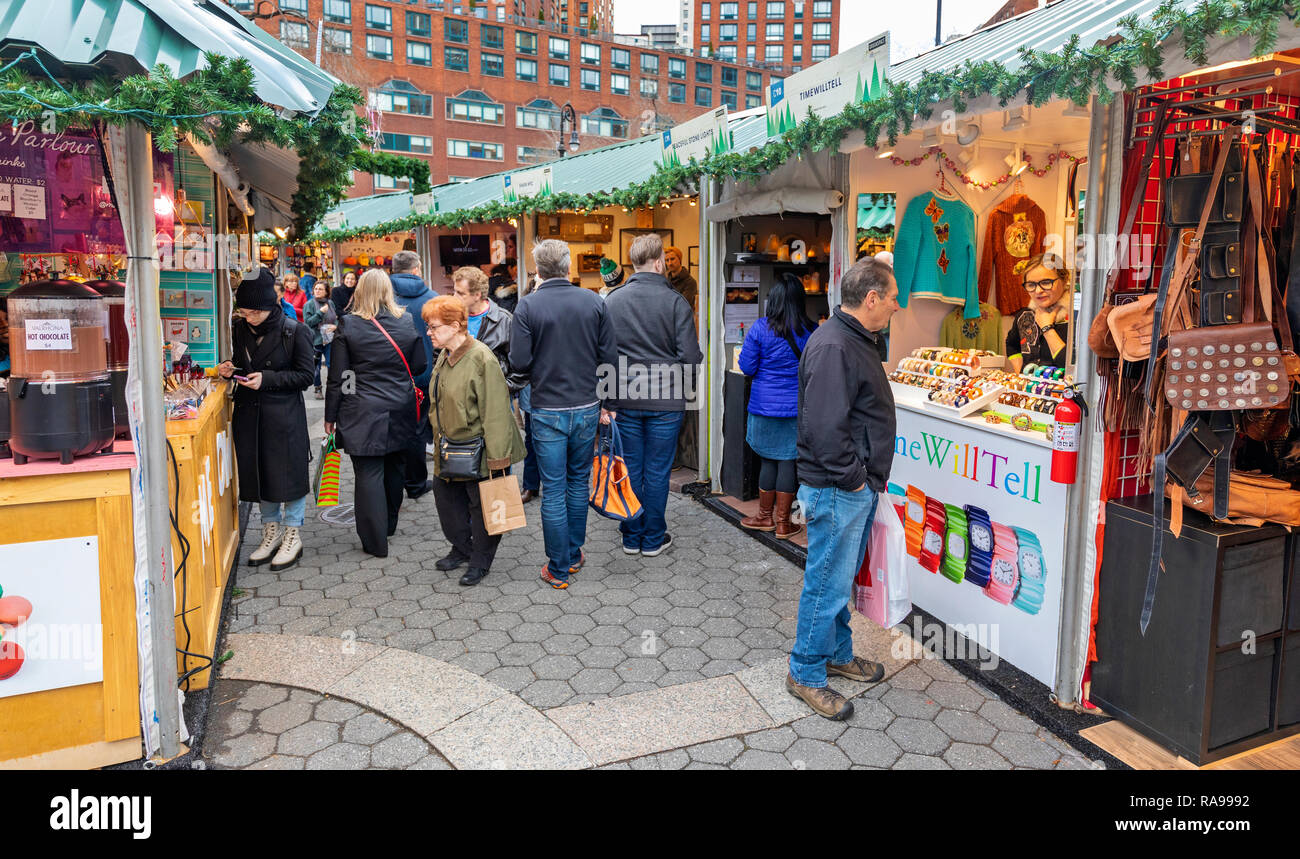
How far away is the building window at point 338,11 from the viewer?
179 feet

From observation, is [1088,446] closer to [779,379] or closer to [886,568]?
[886,568]

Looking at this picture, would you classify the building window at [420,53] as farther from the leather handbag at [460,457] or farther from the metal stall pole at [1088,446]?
the metal stall pole at [1088,446]

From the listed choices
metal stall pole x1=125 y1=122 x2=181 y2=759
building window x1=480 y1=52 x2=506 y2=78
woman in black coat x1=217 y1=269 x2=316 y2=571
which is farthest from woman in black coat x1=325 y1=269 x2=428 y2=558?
building window x1=480 y1=52 x2=506 y2=78

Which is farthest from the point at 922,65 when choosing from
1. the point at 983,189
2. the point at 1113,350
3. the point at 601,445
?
the point at 601,445

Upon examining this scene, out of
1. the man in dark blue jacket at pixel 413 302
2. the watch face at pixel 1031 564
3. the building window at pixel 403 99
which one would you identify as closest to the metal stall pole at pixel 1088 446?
the watch face at pixel 1031 564

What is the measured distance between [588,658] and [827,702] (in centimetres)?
113

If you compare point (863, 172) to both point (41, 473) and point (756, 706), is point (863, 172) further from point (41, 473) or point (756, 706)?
point (41, 473)

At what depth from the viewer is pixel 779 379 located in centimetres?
532

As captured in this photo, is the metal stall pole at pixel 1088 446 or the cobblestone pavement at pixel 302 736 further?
the metal stall pole at pixel 1088 446

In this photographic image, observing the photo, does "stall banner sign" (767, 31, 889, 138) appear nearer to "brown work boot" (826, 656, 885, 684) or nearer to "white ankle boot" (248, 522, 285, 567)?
"brown work boot" (826, 656, 885, 684)

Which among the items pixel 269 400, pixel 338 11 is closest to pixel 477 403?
pixel 269 400

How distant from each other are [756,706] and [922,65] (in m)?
3.53

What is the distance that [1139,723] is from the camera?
318cm

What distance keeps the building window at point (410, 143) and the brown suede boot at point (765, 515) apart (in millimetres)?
53831
